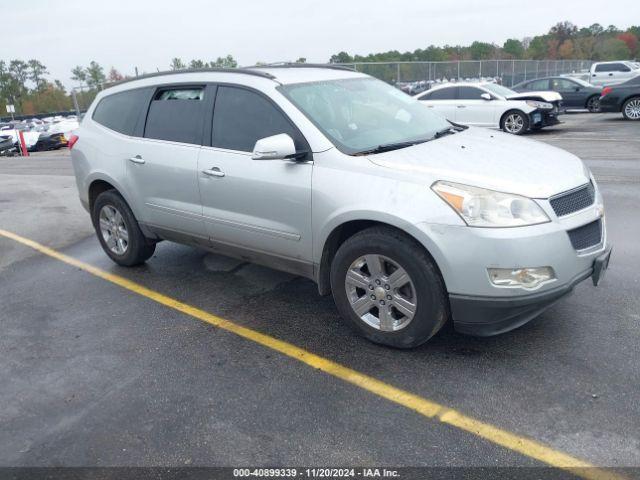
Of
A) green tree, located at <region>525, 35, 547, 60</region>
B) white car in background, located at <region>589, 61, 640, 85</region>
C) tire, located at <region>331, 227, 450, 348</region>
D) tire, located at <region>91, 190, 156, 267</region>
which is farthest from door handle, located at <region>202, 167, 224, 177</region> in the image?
green tree, located at <region>525, 35, 547, 60</region>

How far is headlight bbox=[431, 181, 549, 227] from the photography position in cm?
321

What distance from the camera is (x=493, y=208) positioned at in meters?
3.24

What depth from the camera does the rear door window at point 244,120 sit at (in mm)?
4098

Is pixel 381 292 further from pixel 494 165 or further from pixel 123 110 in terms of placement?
pixel 123 110

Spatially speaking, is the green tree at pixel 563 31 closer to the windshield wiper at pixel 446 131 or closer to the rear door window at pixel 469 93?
the rear door window at pixel 469 93

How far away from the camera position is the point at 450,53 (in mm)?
85500

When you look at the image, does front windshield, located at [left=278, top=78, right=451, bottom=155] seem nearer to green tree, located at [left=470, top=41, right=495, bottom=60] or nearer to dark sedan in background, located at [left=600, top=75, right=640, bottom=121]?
dark sedan in background, located at [left=600, top=75, right=640, bottom=121]

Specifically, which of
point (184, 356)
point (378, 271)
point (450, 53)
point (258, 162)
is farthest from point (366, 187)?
point (450, 53)

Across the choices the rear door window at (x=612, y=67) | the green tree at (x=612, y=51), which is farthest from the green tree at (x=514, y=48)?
the rear door window at (x=612, y=67)

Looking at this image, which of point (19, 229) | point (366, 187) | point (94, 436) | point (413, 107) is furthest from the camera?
point (19, 229)

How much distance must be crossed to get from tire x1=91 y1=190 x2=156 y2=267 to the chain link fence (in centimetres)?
1723

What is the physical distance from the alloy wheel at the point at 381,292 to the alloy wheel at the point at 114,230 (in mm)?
2732

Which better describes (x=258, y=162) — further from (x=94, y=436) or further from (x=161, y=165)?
(x=94, y=436)

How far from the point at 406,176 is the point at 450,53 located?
88772 millimetres
